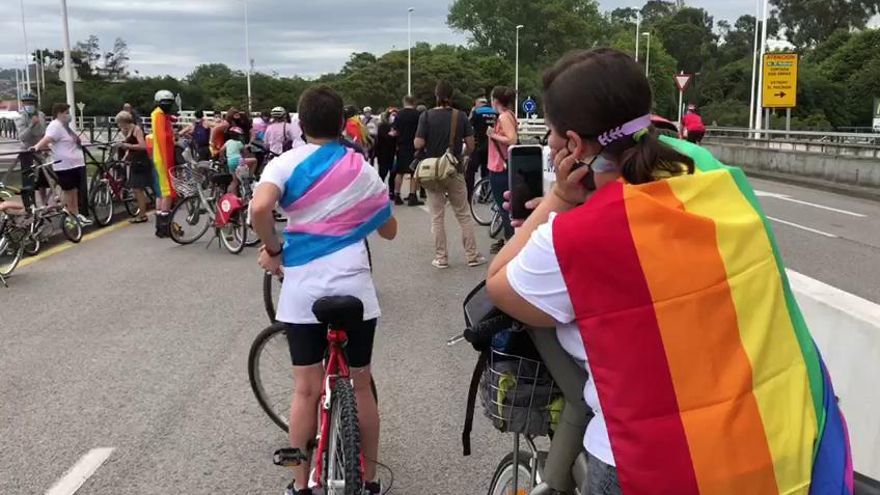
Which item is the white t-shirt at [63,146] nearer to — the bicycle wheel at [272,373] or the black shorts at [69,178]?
the black shorts at [69,178]

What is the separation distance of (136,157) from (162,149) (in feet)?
5.30

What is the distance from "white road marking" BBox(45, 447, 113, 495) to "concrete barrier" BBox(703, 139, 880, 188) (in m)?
18.4

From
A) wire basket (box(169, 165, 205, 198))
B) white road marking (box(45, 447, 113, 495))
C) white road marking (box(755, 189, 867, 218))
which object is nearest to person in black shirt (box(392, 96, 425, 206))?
wire basket (box(169, 165, 205, 198))

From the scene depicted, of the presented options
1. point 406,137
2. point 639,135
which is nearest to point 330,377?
point 639,135

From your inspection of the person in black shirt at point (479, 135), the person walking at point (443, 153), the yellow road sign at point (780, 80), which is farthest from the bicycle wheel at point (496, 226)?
the yellow road sign at point (780, 80)

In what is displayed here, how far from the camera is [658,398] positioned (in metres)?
1.60

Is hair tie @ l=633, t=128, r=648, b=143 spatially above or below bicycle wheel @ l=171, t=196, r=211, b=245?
above

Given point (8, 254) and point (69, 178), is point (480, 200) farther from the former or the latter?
point (8, 254)

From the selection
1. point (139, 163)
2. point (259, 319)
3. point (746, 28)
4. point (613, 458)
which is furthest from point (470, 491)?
point (746, 28)

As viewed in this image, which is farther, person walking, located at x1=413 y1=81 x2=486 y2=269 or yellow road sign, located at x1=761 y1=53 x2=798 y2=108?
yellow road sign, located at x1=761 y1=53 x2=798 y2=108

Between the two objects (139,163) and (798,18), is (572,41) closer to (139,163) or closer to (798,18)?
(798,18)

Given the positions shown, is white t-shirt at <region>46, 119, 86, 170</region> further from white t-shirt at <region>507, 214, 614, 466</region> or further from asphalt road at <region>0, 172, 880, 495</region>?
white t-shirt at <region>507, 214, 614, 466</region>

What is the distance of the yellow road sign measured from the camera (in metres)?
30.4

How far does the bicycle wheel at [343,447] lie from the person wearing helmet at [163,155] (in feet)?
28.2
